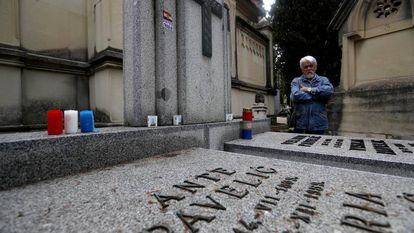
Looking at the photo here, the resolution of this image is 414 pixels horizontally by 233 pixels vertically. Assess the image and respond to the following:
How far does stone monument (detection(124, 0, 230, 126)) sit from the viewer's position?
283cm

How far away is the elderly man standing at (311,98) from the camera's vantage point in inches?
162

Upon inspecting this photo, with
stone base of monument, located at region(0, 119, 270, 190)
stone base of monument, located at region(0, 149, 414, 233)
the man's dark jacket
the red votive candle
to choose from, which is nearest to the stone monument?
stone base of monument, located at region(0, 119, 270, 190)

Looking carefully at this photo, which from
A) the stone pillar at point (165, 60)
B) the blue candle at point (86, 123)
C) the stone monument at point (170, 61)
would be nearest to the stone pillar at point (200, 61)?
the stone monument at point (170, 61)

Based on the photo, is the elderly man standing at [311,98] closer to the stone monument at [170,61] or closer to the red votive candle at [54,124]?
the stone monument at [170,61]

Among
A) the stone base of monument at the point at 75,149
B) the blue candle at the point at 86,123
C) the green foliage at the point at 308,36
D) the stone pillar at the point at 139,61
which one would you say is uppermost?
the green foliage at the point at 308,36

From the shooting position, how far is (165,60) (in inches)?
120

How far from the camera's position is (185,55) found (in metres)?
3.19

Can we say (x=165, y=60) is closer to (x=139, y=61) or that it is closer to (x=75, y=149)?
(x=139, y=61)

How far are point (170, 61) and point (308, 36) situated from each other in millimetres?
10740

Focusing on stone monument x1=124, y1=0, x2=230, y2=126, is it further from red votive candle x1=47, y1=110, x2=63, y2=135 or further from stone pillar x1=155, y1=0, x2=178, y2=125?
red votive candle x1=47, y1=110, x2=63, y2=135

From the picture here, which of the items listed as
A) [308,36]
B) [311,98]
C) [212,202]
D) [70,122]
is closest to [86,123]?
[70,122]

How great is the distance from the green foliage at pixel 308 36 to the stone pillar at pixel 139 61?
10.3 meters

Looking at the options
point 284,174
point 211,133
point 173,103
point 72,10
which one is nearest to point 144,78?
point 173,103

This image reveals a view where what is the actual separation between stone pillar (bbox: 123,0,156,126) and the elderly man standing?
112 inches
